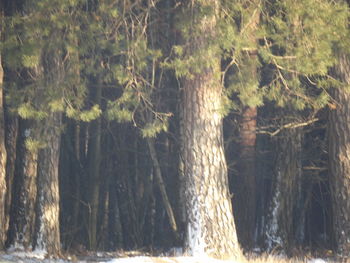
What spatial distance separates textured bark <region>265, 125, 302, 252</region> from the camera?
61.7 feet

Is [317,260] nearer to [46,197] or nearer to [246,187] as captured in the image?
[246,187]

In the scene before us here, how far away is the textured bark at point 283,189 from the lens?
1881 centimetres

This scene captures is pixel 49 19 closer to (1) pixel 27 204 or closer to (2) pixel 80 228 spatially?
(1) pixel 27 204

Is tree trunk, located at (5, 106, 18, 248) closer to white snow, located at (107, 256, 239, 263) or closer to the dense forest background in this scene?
the dense forest background

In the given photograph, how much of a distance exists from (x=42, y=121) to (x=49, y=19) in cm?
272

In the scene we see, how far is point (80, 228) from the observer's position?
2152 centimetres

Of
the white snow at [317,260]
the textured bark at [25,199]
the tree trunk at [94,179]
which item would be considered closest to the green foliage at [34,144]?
the textured bark at [25,199]

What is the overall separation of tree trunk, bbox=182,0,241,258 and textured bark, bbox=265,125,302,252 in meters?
4.18

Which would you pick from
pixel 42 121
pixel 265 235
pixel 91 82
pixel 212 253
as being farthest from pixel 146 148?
pixel 212 253

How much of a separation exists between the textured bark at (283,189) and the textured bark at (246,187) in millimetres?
1336

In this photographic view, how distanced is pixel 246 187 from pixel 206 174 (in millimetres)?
6135

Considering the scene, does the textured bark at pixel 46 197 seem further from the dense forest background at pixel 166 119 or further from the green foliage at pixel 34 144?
the green foliage at pixel 34 144

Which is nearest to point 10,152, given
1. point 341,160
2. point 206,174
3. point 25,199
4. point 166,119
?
point 25,199

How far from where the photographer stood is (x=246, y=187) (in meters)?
20.8
